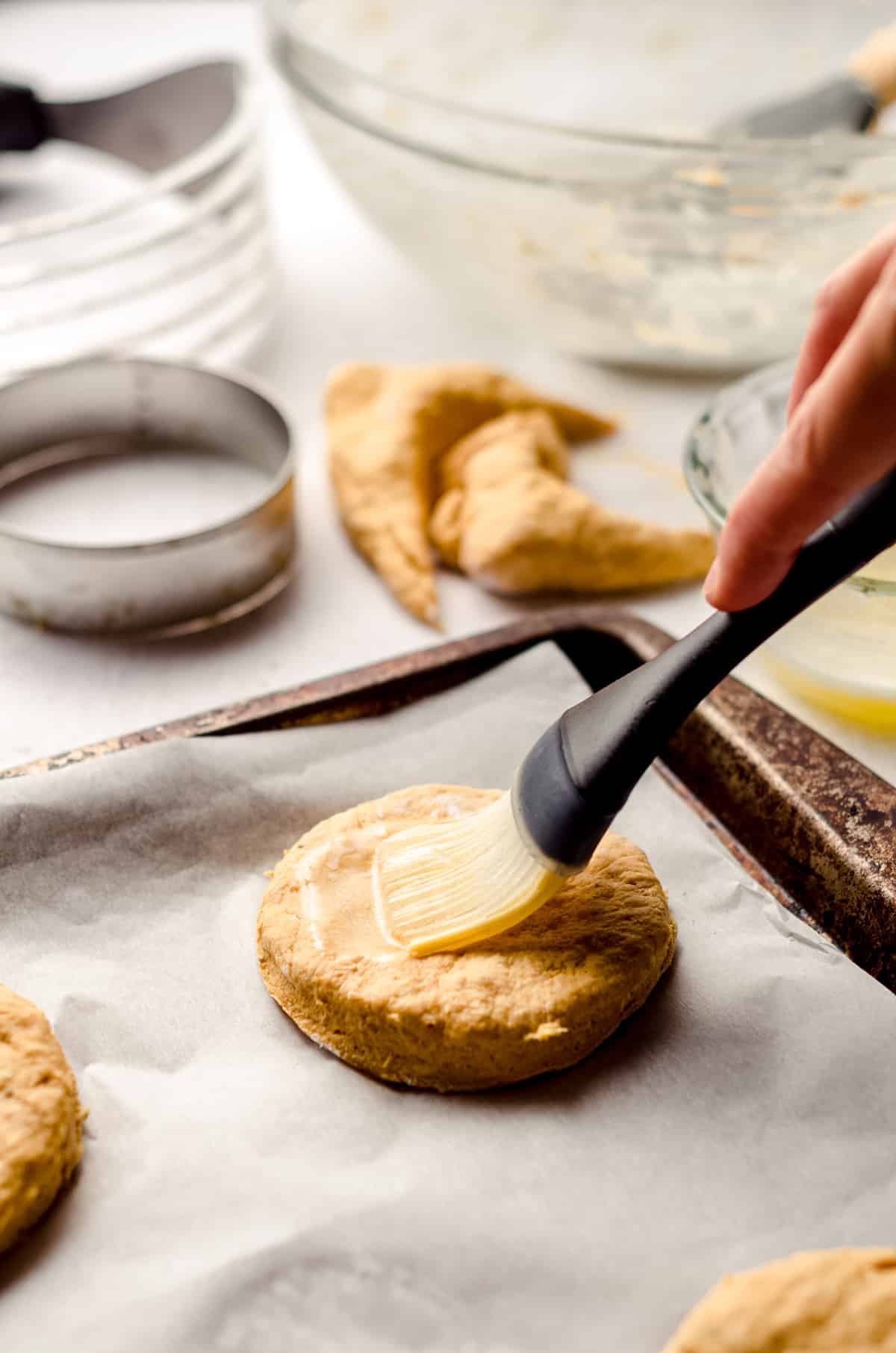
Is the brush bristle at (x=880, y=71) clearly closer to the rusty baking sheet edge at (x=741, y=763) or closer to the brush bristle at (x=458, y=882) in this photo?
the rusty baking sheet edge at (x=741, y=763)

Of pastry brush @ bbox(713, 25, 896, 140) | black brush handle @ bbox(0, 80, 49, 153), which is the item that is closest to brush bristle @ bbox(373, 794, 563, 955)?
pastry brush @ bbox(713, 25, 896, 140)

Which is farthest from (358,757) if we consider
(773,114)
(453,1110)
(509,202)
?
(773,114)

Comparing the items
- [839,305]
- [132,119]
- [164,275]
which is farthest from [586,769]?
[132,119]

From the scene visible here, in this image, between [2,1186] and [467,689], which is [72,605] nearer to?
[467,689]

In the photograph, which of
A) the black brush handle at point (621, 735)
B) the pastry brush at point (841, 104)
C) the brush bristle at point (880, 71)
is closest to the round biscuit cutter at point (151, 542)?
the black brush handle at point (621, 735)

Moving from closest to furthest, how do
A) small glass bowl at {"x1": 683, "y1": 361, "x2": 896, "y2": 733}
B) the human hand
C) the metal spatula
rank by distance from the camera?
the human hand, small glass bowl at {"x1": 683, "y1": 361, "x2": 896, "y2": 733}, the metal spatula

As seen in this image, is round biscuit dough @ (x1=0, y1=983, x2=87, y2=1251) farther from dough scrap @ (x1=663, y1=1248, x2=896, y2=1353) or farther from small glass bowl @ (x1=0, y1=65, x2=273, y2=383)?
small glass bowl @ (x1=0, y1=65, x2=273, y2=383)
